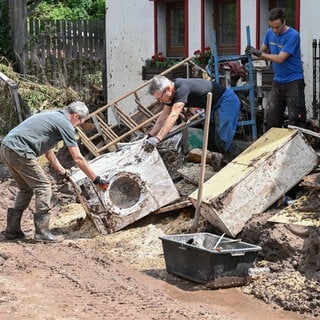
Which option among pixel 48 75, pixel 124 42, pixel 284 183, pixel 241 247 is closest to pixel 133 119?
pixel 124 42

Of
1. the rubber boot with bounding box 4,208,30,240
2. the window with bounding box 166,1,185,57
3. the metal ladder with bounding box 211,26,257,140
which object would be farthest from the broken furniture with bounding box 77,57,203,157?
the rubber boot with bounding box 4,208,30,240

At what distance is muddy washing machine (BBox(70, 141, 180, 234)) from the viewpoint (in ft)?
31.9

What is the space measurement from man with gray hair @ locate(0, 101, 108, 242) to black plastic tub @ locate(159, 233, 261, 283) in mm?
1549

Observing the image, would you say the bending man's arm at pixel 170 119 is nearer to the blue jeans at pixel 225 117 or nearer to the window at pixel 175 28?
the blue jeans at pixel 225 117

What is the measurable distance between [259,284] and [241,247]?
1.64 feet

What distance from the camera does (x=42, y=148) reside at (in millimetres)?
9391

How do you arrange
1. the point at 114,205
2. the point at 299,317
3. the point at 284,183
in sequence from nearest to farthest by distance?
the point at 299,317, the point at 284,183, the point at 114,205

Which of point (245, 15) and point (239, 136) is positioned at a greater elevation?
point (245, 15)

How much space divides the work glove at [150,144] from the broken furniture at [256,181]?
0.82m

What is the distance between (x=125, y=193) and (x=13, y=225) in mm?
1461

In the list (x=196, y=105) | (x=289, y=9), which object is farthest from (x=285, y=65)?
(x=289, y=9)

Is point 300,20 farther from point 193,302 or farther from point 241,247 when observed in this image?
point 193,302

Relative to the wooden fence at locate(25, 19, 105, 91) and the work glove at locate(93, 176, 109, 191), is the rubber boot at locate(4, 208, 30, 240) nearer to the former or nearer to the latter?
the work glove at locate(93, 176, 109, 191)

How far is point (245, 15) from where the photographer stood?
41.0 feet
